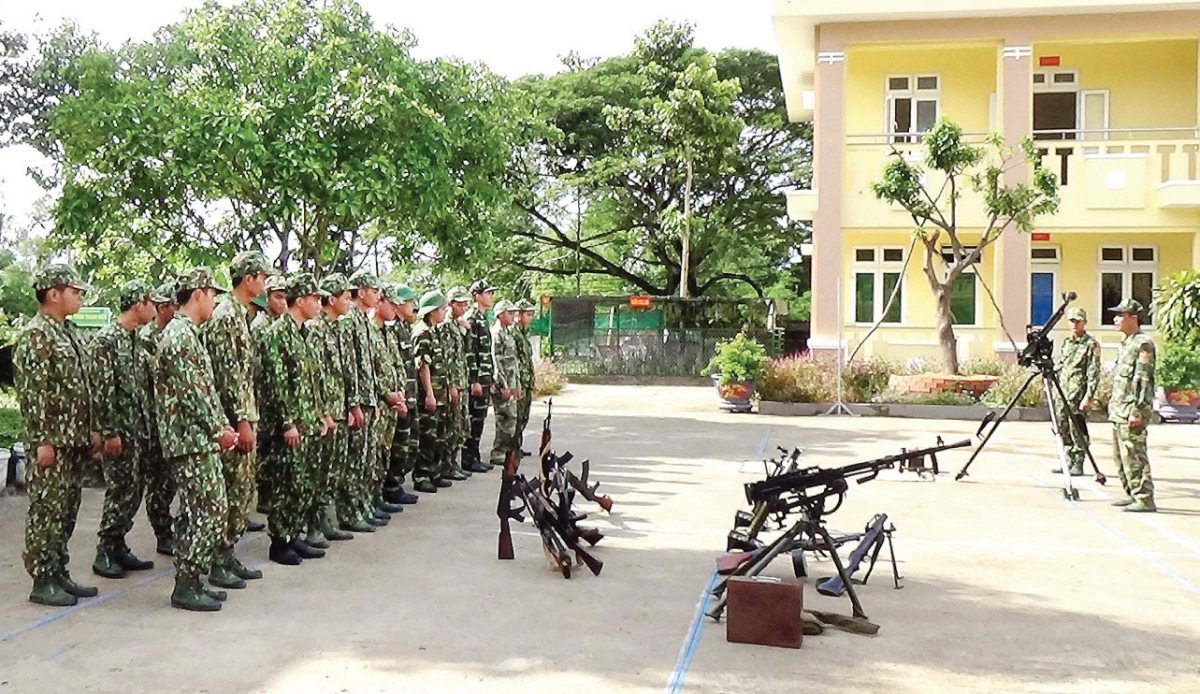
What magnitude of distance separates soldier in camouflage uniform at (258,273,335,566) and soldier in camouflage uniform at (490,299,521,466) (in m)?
4.32

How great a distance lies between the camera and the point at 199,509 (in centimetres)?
541

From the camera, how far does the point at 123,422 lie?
20.4 feet

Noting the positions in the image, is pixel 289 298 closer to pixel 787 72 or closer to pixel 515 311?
pixel 515 311

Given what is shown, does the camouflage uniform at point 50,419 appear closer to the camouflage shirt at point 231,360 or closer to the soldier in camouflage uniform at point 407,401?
the camouflage shirt at point 231,360

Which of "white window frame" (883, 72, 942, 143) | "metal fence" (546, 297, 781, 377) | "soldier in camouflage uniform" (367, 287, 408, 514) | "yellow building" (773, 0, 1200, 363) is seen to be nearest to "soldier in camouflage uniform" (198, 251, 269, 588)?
"soldier in camouflage uniform" (367, 287, 408, 514)

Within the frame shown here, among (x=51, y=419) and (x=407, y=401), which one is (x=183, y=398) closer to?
(x=51, y=419)

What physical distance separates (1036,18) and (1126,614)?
16954 millimetres

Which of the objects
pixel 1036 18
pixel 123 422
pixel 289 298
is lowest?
pixel 123 422

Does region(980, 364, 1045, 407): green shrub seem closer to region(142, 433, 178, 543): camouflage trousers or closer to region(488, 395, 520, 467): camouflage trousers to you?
region(488, 395, 520, 467): camouflage trousers

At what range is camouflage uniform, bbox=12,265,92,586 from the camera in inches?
216

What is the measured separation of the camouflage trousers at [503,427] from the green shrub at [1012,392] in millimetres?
9338

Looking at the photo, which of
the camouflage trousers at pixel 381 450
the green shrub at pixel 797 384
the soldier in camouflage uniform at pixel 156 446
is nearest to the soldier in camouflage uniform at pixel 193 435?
the soldier in camouflage uniform at pixel 156 446

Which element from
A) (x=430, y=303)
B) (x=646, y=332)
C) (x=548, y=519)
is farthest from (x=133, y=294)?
(x=646, y=332)

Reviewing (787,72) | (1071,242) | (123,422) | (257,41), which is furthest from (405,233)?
(1071,242)
